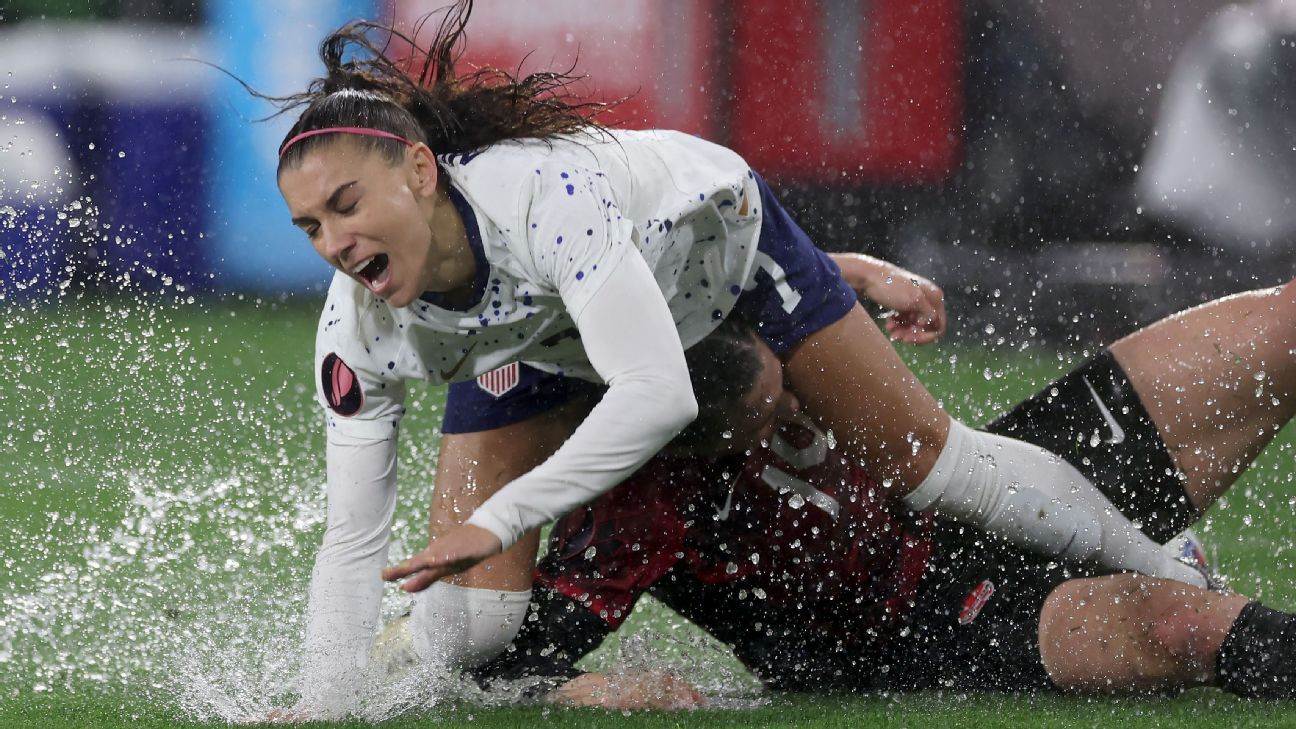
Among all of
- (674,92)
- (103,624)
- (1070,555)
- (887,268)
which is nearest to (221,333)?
(674,92)

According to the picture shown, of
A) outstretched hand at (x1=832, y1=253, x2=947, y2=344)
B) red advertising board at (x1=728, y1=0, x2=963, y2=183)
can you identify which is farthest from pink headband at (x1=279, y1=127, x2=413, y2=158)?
red advertising board at (x1=728, y1=0, x2=963, y2=183)

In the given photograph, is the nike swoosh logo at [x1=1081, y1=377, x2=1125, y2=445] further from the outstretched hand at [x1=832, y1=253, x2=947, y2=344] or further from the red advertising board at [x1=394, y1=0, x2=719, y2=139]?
the red advertising board at [x1=394, y1=0, x2=719, y2=139]

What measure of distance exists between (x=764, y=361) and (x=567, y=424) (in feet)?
1.30

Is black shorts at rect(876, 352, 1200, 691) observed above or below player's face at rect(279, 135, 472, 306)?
below

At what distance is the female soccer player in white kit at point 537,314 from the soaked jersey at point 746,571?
3.7 inches

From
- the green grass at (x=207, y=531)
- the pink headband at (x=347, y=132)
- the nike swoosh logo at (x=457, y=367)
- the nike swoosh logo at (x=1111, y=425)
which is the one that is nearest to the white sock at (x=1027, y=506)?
the nike swoosh logo at (x=1111, y=425)

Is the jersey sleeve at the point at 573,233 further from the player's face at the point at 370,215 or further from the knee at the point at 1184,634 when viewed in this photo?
the knee at the point at 1184,634

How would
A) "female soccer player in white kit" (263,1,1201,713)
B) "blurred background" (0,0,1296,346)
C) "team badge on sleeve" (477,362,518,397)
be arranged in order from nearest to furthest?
"female soccer player in white kit" (263,1,1201,713), "team badge on sleeve" (477,362,518,397), "blurred background" (0,0,1296,346)

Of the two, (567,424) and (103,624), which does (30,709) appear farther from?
(567,424)

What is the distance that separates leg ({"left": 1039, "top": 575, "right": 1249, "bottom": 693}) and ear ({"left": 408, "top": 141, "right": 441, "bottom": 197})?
1.28 m

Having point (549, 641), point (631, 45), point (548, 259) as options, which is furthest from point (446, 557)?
point (631, 45)

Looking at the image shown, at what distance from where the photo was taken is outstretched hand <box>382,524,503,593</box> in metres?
2.24

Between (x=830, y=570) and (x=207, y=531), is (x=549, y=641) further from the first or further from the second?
(x=207, y=531)

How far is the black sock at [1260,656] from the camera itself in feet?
9.06
